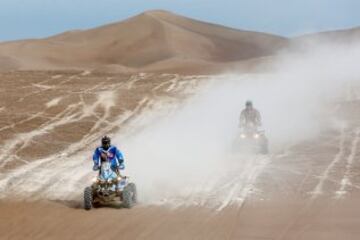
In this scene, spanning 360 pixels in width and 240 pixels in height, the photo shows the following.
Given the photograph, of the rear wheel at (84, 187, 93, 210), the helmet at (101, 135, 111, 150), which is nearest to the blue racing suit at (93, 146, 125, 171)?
the helmet at (101, 135, 111, 150)

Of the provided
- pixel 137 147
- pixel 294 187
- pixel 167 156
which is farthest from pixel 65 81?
pixel 294 187

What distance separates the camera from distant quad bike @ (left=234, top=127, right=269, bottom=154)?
24.2 meters

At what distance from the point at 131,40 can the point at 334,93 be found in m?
53.5

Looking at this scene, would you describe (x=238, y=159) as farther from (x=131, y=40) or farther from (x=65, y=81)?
(x=131, y=40)

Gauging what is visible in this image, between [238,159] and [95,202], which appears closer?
[95,202]

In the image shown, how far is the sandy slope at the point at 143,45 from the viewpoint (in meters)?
81.2

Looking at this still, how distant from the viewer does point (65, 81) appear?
44094mm

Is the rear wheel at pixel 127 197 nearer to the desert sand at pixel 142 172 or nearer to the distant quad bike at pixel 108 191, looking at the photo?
the distant quad bike at pixel 108 191

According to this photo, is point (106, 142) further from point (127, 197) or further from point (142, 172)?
point (142, 172)

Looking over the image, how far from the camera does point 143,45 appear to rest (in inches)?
3506

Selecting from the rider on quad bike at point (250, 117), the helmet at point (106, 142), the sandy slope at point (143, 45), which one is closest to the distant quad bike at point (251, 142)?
the rider on quad bike at point (250, 117)

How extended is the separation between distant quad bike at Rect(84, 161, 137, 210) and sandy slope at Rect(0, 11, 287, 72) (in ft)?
188

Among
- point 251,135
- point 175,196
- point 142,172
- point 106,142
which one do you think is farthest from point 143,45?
point 106,142

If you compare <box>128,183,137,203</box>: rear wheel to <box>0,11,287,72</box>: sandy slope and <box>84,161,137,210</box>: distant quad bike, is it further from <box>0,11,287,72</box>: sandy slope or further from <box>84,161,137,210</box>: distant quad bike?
<box>0,11,287,72</box>: sandy slope
